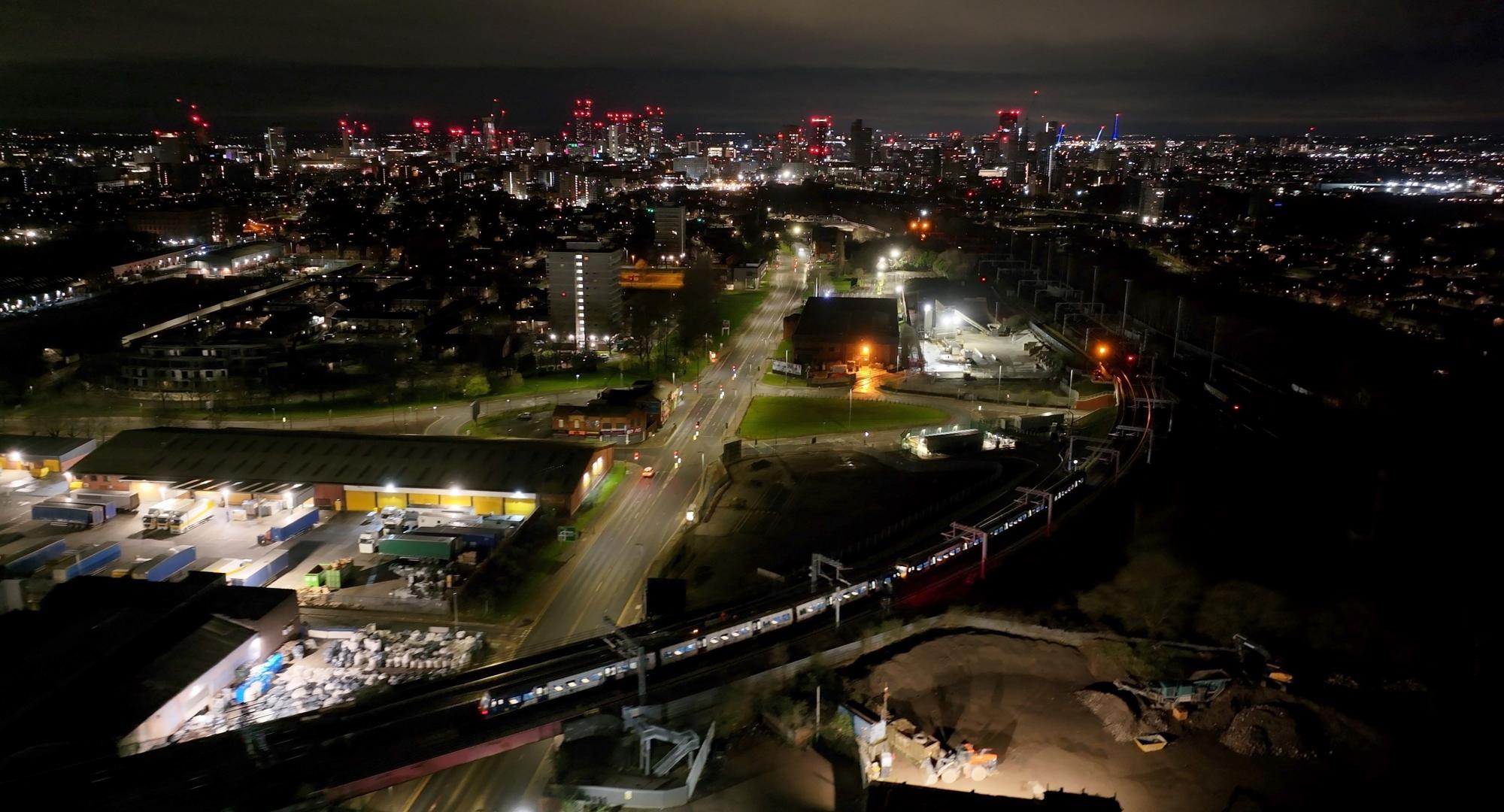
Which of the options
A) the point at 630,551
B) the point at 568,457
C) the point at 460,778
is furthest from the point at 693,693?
the point at 568,457

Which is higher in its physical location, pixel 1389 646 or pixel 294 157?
pixel 294 157

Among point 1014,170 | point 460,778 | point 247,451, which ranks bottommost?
point 460,778

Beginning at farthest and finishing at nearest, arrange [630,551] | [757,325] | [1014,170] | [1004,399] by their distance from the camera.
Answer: [1014,170] < [757,325] < [1004,399] < [630,551]

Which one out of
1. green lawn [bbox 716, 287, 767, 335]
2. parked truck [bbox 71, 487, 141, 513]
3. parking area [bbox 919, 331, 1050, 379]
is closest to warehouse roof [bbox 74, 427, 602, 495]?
parked truck [bbox 71, 487, 141, 513]

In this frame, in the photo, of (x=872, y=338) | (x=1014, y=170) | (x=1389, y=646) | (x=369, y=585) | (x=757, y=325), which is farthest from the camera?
(x=1014, y=170)

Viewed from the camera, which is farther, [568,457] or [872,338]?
[872,338]

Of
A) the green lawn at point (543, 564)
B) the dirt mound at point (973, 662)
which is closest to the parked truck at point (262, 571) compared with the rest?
the green lawn at point (543, 564)

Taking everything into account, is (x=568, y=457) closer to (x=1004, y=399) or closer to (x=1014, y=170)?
(x=1004, y=399)
